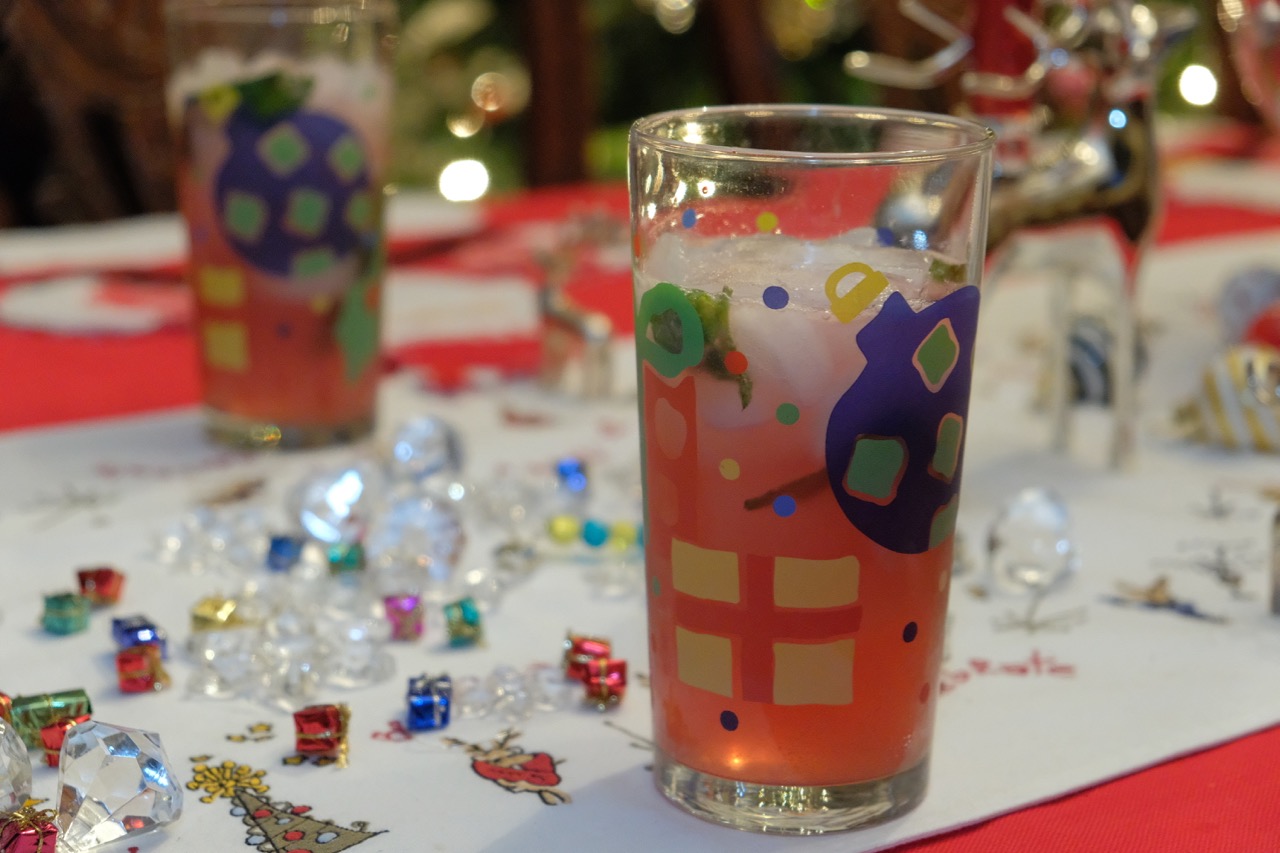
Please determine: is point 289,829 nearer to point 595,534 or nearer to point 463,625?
point 463,625

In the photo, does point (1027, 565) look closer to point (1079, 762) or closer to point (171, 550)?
point (1079, 762)

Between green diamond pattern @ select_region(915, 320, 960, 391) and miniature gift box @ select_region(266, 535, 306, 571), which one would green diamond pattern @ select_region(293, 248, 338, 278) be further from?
green diamond pattern @ select_region(915, 320, 960, 391)

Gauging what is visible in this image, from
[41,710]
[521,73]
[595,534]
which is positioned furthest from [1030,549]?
[521,73]

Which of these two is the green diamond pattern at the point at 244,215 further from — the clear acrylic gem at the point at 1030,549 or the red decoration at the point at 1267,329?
the red decoration at the point at 1267,329

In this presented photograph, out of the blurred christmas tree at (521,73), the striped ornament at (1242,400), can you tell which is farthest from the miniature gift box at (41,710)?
the blurred christmas tree at (521,73)

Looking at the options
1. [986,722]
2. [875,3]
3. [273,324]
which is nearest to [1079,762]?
[986,722]

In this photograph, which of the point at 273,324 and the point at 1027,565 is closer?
the point at 1027,565

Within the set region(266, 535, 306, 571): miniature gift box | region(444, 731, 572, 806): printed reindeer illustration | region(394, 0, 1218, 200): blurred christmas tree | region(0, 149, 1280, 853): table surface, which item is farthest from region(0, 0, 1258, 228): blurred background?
region(444, 731, 572, 806): printed reindeer illustration

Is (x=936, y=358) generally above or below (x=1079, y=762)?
above
